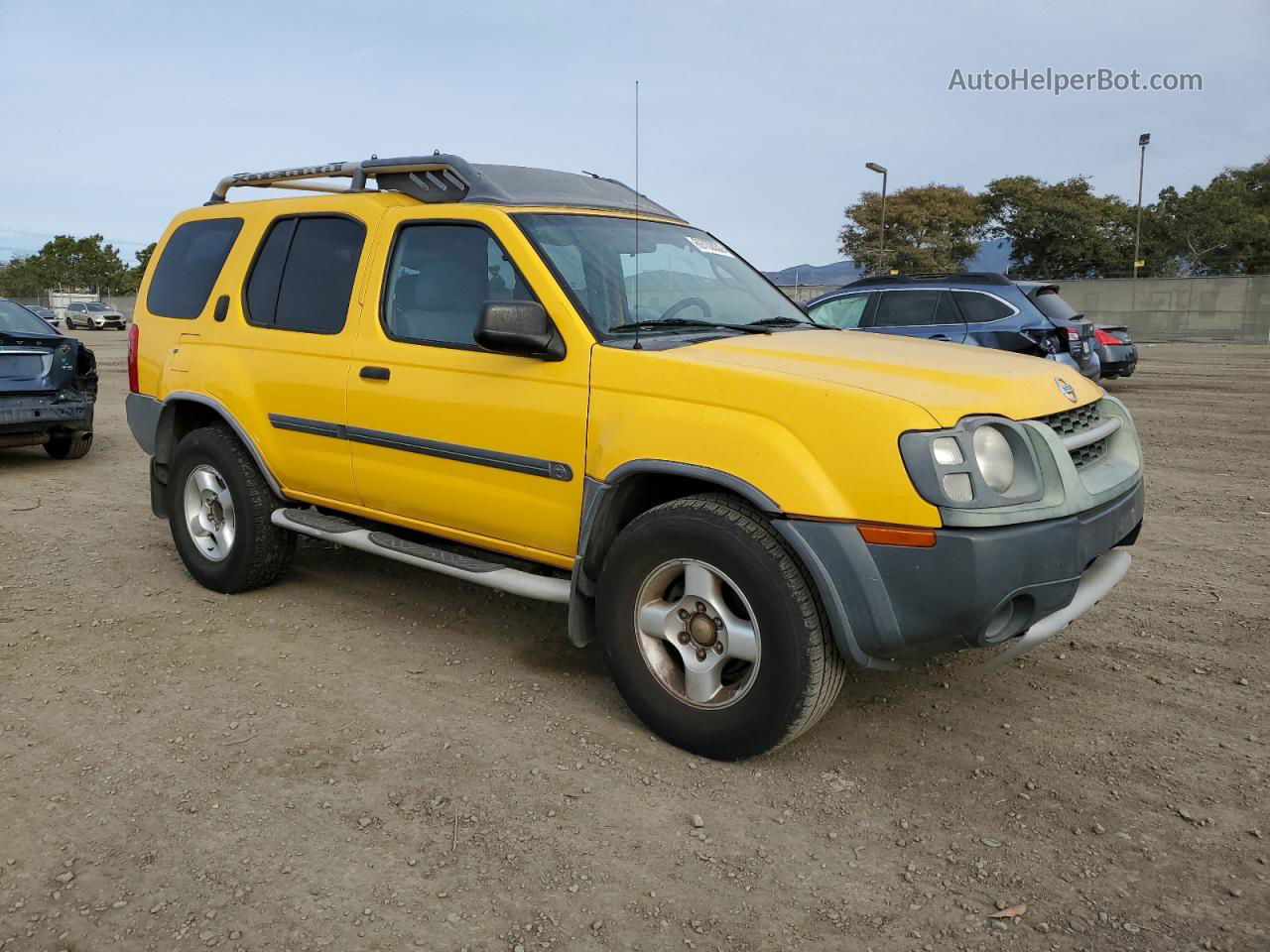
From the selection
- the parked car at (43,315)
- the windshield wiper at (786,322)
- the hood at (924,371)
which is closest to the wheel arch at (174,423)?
the windshield wiper at (786,322)

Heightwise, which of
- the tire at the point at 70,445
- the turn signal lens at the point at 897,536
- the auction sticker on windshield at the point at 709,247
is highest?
the auction sticker on windshield at the point at 709,247

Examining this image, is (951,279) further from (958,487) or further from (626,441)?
(958,487)

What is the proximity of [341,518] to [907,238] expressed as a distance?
50224mm

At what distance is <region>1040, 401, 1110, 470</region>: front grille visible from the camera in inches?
133

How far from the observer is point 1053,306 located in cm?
1196

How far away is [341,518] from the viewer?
4840mm

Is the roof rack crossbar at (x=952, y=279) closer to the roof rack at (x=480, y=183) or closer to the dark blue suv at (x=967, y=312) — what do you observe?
the dark blue suv at (x=967, y=312)

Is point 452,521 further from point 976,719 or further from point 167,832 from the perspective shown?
point 976,719

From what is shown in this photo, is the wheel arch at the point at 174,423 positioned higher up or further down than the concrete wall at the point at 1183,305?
further down

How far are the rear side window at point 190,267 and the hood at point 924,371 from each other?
289 centimetres

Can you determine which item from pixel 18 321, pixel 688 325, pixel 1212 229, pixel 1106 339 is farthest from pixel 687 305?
pixel 1212 229

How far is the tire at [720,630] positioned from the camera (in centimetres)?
310

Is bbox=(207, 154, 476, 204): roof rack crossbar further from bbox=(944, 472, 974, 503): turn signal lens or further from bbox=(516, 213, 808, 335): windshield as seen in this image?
bbox=(944, 472, 974, 503): turn signal lens

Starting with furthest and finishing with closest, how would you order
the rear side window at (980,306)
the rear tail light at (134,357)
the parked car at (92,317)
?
the parked car at (92,317) < the rear side window at (980,306) < the rear tail light at (134,357)
